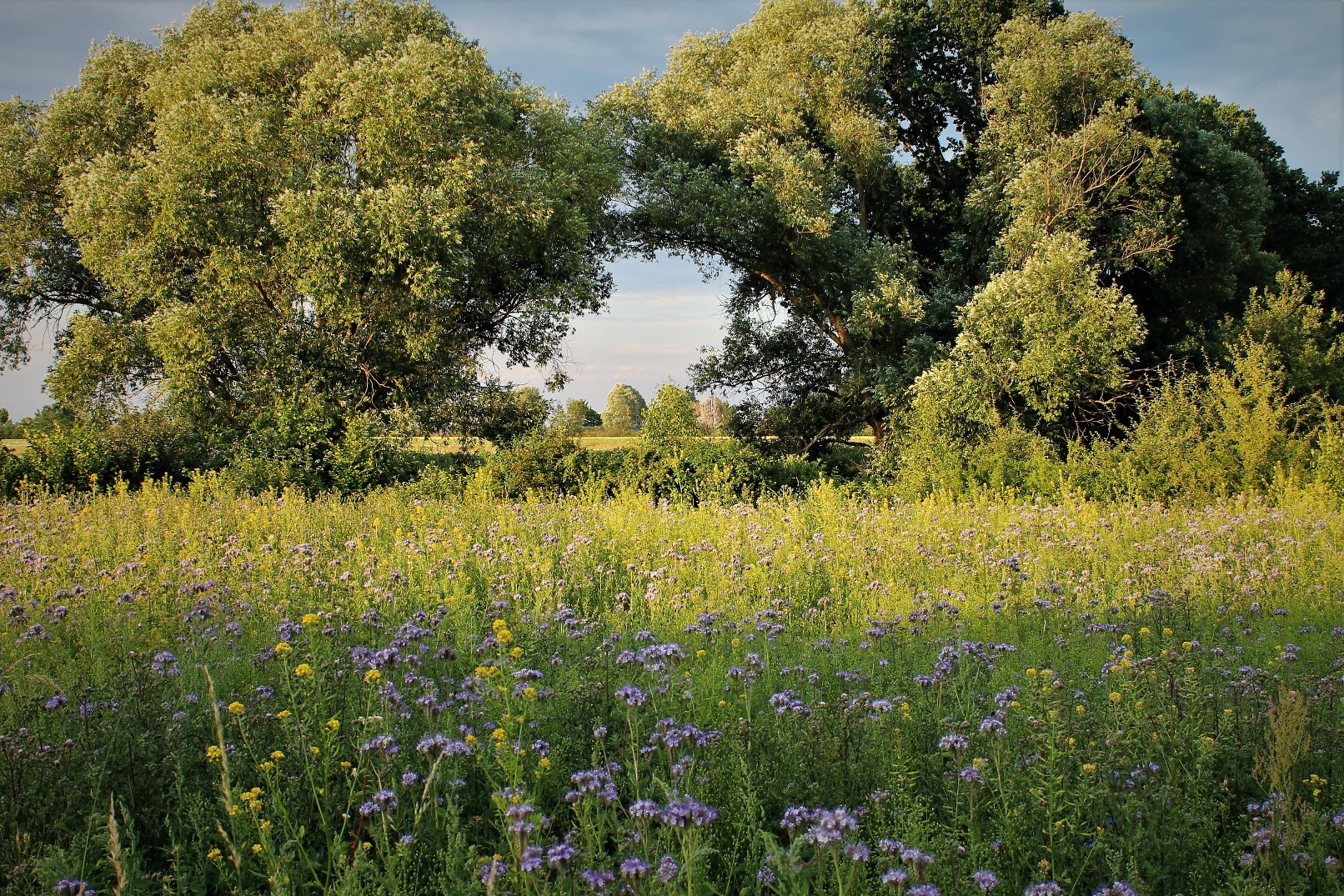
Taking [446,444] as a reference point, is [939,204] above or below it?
above

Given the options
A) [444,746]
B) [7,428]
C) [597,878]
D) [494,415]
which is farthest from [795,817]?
[7,428]

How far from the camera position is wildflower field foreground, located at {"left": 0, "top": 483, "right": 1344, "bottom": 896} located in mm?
2326

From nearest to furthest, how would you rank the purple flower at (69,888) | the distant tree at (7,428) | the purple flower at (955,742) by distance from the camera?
the purple flower at (69,888) < the purple flower at (955,742) < the distant tree at (7,428)

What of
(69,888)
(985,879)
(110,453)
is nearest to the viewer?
(985,879)

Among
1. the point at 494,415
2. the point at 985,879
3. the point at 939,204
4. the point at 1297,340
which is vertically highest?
the point at 939,204

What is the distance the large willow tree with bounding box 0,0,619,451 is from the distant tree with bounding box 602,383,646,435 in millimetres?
45889

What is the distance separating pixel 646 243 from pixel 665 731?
18397mm

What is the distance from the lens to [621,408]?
70125 mm

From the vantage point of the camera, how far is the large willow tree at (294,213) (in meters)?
15.0

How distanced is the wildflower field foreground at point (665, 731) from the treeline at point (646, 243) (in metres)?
6.96

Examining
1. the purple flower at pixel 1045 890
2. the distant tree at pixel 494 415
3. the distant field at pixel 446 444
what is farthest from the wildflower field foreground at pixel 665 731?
the distant tree at pixel 494 415

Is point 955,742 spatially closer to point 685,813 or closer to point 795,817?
point 795,817

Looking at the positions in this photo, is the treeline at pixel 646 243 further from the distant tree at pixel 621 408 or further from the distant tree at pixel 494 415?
the distant tree at pixel 621 408

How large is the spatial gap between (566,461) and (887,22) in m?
13.9
